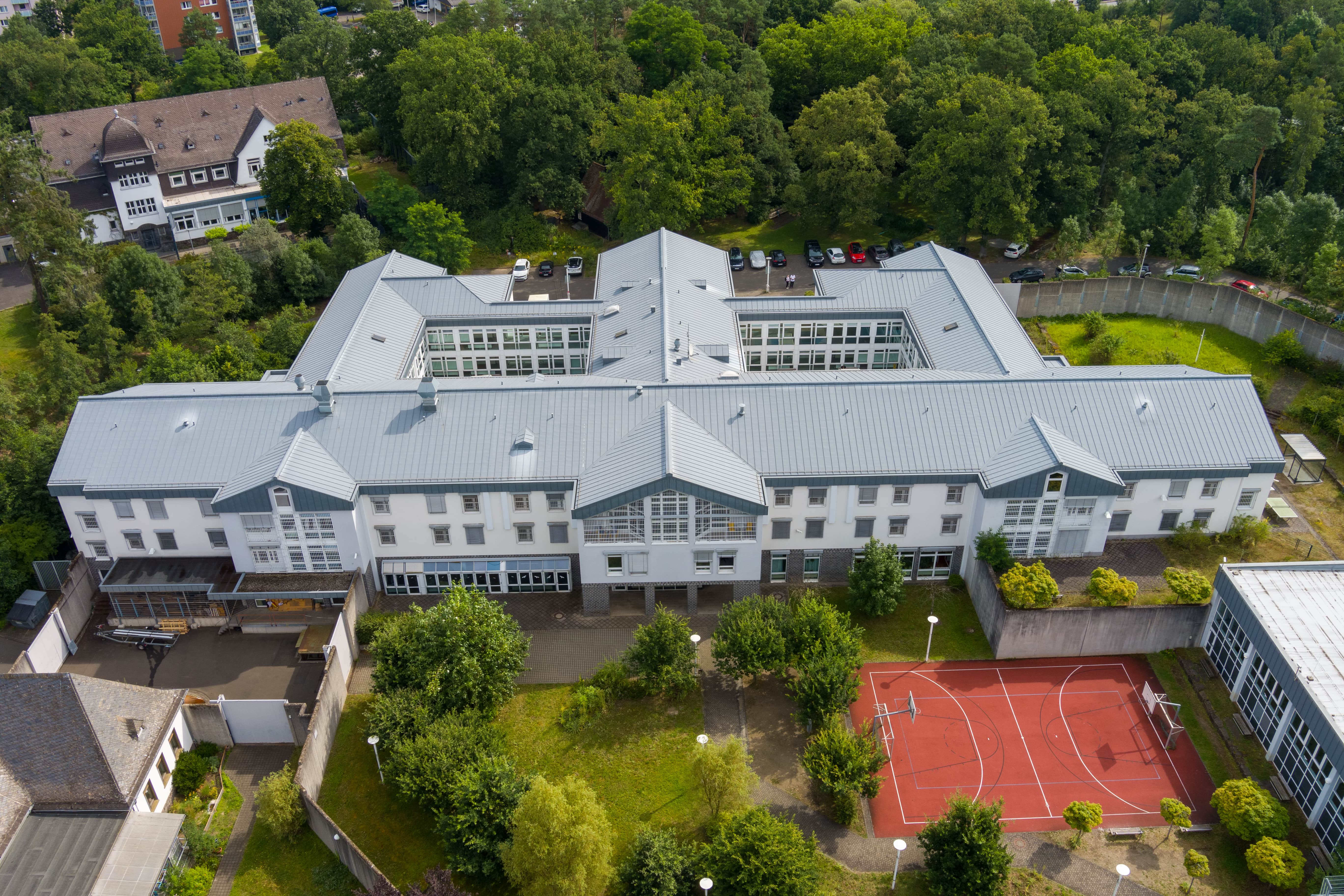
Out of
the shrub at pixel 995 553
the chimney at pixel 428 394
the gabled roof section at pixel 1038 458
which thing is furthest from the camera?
the chimney at pixel 428 394

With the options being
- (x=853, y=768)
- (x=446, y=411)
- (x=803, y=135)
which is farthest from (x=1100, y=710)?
(x=803, y=135)

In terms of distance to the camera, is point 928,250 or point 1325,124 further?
point 1325,124

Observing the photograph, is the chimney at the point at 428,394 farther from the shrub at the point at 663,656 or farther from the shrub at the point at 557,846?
the shrub at the point at 557,846

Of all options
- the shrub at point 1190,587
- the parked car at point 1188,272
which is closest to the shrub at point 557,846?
the shrub at point 1190,587

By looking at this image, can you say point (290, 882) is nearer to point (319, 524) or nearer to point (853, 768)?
point (319, 524)

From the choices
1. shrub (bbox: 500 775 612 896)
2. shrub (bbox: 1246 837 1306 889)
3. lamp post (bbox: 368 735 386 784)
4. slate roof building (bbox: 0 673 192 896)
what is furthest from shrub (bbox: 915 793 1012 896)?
slate roof building (bbox: 0 673 192 896)
